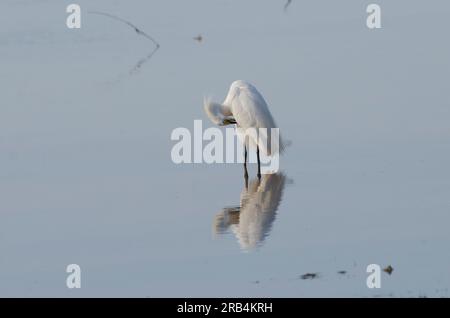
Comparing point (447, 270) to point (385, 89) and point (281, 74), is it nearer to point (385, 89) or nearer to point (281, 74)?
point (385, 89)

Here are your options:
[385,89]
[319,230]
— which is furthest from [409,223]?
[385,89]

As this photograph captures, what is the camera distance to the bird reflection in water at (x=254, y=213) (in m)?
12.8

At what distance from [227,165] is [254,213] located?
256 cm

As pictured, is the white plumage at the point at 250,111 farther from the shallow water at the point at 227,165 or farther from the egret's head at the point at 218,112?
the shallow water at the point at 227,165

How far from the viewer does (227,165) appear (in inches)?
645

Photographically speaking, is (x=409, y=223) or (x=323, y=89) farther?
(x=323, y=89)

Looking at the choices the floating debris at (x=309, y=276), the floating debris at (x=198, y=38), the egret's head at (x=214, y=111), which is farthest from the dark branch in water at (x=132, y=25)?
the floating debris at (x=309, y=276)

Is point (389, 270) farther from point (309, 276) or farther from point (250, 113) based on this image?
point (250, 113)

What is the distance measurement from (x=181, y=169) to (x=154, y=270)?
4227 millimetres

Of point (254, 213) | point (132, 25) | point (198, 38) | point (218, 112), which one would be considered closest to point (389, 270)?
point (254, 213)

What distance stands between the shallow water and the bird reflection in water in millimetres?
36

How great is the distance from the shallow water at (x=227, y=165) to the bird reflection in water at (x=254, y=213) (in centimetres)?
4

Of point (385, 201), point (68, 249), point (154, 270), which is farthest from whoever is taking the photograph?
point (385, 201)

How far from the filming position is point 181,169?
52.3 ft
